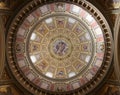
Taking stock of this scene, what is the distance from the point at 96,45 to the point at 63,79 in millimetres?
3248

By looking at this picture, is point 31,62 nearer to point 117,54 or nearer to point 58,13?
point 58,13

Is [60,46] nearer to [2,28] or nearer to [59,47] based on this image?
[59,47]

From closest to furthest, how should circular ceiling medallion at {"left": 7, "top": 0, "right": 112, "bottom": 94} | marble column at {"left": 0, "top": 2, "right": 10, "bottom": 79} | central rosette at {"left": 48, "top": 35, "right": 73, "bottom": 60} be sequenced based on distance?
marble column at {"left": 0, "top": 2, "right": 10, "bottom": 79} → circular ceiling medallion at {"left": 7, "top": 0, "right": 112, "bottom": 94} → central rosette at {"left": 48, "top": 35, "right": 73, "bottom": 60}

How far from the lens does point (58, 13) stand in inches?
864

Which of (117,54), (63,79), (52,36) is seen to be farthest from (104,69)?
(52,36)

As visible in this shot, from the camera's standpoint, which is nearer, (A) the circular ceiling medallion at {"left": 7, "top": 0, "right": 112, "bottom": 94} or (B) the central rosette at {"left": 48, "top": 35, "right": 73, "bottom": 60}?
(A) the circular ceiling medallion at {"left": 7, "top": 0, "right": 112, "bottom": 94}

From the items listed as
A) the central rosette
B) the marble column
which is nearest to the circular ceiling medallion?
the central rosette

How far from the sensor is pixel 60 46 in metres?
23.8

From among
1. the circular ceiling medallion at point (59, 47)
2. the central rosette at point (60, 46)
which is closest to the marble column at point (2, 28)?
the circular ceiling medallion at point (59, 47)

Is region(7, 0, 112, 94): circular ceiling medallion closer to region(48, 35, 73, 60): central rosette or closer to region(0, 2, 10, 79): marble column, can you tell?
region(48, 35, 73, 60): central rosette

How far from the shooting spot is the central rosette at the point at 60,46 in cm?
2356

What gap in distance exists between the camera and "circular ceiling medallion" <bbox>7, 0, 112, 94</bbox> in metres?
20.7

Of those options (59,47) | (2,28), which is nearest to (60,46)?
(59,47)

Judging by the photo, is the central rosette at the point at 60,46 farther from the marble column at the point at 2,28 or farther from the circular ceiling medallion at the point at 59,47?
the marble column at the point at 2,28
